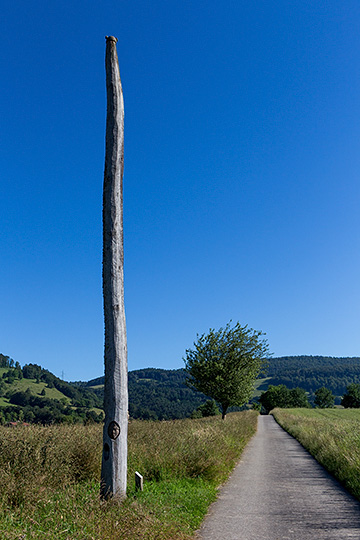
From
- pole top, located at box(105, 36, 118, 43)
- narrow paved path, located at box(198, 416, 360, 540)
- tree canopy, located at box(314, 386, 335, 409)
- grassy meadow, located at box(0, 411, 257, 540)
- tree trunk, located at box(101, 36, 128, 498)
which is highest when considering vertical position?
pole top, located at box(105, 36, 118, 43)

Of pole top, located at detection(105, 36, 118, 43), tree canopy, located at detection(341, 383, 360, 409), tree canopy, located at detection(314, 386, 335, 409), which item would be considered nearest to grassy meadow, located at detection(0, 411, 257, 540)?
pole top, located at detection(105, 36, 118, 43)

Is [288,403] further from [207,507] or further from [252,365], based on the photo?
[207,507]

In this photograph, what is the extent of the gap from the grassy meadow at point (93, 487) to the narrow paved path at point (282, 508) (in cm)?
41

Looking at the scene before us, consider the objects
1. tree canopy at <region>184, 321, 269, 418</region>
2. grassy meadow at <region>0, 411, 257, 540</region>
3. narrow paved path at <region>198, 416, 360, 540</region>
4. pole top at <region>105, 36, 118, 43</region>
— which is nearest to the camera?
grassy meadow at <region>0, 411, 257, 540</region>

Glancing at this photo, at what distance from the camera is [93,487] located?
26.2 ft

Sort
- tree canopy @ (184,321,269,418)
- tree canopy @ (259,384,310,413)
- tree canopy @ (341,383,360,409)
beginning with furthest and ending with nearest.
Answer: tree canopy @ (259,384,310,413)
tree canopy @ (341,383,360,409)
tree canopy @ (184,321,269,418)

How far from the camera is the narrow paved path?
6609 mm

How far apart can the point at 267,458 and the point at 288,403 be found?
108m

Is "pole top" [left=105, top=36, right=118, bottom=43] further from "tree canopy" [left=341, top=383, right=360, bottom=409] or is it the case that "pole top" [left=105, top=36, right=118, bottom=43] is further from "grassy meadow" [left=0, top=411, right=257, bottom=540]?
"tree canopy" [left=341, top=383, right=360, bottom=409]

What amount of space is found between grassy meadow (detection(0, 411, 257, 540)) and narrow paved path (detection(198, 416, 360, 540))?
1.33ft

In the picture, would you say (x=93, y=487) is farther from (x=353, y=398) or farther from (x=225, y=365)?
(x=353, y=398)

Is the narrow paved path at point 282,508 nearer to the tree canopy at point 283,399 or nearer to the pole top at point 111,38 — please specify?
the pole top at point 111,38

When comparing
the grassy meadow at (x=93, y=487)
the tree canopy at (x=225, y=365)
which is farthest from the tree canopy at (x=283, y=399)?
the grassy meadow at (x=93, y=487)

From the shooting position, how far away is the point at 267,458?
17.4 m
